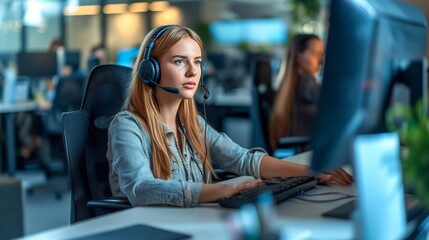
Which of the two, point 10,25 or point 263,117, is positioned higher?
point 10,25

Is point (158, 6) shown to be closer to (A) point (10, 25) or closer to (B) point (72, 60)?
(A) point (10, 25)

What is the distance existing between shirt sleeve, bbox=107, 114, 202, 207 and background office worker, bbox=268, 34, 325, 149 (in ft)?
6.98

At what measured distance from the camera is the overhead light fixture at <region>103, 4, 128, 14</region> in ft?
41.3

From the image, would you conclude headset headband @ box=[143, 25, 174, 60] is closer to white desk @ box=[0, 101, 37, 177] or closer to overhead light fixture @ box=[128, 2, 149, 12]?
white desk @ box=[0, 101, 37, 177]

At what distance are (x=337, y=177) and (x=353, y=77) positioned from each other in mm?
801

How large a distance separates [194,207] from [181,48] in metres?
0.53

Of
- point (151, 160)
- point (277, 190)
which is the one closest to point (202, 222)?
point (277, 190)

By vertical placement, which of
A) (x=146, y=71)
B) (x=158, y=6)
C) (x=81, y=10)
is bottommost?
(x=146, y=71)

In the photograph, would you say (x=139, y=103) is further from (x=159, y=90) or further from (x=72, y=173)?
(x=72, y=173)

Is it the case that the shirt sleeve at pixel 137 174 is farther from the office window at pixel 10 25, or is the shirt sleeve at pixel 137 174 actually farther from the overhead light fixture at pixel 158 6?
the overhead light fixture at pixel 158 6

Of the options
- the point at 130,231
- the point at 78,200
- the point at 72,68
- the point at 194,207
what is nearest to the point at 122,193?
the point at 78,200

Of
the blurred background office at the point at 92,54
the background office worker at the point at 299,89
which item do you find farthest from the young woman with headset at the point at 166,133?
the background office worker at the point at 299,89

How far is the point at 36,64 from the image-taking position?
707 centimetres

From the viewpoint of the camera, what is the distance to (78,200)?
7.06 feet
